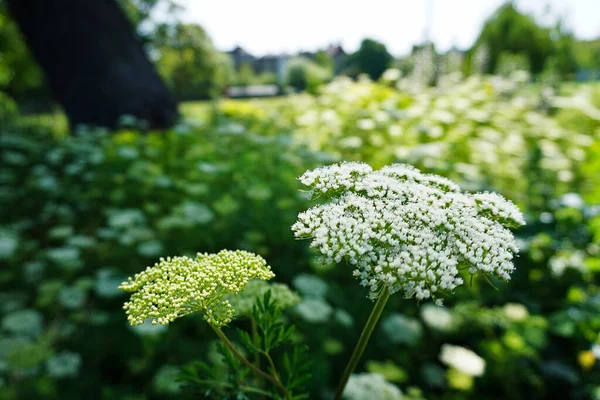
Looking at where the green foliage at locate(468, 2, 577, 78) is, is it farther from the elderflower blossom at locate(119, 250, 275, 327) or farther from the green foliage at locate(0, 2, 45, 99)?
the elderflower blossom at locate(119, 250, 275, 327)

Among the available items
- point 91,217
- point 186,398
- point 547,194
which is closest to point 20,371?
point 186,398

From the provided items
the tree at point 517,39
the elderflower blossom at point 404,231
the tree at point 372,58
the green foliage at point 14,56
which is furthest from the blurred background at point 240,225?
the tree at point 517,39

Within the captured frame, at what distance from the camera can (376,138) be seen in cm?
495

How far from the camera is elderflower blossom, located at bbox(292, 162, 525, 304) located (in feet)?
2.64

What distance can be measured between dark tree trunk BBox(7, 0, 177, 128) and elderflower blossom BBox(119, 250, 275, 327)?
6449mm

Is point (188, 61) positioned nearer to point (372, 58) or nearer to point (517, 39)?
point (372, 58)

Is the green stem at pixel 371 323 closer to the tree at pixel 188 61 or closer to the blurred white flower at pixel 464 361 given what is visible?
the blurred white flower at pixel 464 361

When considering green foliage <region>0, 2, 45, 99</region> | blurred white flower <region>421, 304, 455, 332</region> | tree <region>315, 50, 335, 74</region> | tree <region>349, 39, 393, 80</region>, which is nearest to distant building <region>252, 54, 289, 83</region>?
tree <region>315, 50, 335, 74</region>

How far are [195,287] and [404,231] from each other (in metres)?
0.44

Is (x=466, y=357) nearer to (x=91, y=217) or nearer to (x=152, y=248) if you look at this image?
(x=152, y=248)

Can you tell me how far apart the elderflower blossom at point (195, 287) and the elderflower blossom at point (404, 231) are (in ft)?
0.51

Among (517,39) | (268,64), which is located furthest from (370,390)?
(268,64)

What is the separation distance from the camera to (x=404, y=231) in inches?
33.3

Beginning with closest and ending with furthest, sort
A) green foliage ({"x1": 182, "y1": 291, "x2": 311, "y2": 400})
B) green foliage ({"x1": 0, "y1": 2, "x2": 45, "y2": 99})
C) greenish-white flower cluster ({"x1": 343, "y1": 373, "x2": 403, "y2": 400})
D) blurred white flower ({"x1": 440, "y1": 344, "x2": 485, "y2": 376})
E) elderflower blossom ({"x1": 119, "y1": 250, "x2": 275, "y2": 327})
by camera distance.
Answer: elderflower blossom ({"x1": 119, "y1": 250, "x2": 275, "y2": 327}) < green foliage ({"x1": 182, "y1": 291, "x2": 311, "y2": 400}) < greenish-white flower cluster ({"x1": 343, "y1": 373, "x2": 403, "y2": 400}) < blurred white flower ({"x1": 440, "y1": 344, "x2": 485, "y2": 376}) < green foliage ({"x1": 0, "y1": 2, "x2": 45, "y2": 99})
